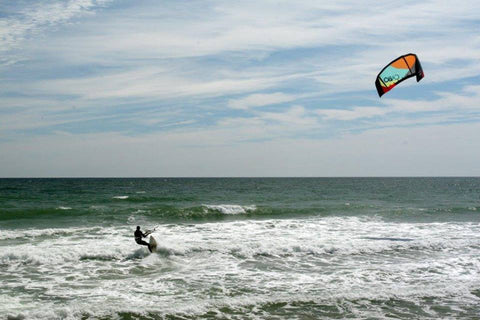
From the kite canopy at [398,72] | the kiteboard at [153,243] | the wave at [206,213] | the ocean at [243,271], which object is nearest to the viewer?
the ocean at [243,271]

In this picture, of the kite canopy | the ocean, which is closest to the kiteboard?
the ocean

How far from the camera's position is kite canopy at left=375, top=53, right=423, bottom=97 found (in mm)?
12828

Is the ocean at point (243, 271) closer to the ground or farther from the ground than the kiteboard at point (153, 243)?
closer to the ground

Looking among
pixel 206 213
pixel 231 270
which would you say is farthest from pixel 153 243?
pixel 206 213

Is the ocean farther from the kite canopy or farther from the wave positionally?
the kite canopy

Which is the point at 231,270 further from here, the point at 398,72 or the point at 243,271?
the point at 398,72

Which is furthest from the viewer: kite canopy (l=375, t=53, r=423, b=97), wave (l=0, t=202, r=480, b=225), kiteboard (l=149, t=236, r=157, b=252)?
wave (l=0, t=202, r=480, b=225)

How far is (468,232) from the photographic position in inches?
746

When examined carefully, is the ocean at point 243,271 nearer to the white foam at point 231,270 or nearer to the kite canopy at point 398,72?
the white foam at point 231,270

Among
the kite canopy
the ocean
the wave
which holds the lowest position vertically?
the wave

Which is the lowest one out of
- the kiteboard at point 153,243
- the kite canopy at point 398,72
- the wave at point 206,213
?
the wave at point 206,213

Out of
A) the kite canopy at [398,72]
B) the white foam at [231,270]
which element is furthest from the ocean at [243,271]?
the kite canopy at [398,72]

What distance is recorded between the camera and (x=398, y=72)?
12.9m

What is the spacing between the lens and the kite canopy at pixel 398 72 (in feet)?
42.1
